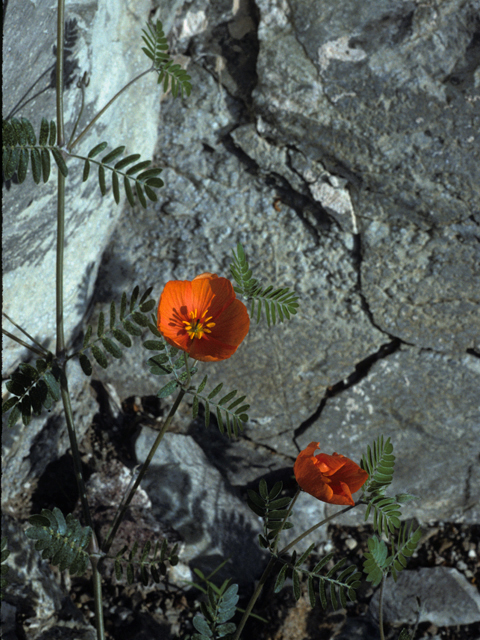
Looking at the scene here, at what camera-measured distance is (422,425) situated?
172 cm

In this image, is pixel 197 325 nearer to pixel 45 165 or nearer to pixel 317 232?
pixel 45 165

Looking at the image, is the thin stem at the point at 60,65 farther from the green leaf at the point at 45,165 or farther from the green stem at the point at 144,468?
the green stem at the point at 144,468

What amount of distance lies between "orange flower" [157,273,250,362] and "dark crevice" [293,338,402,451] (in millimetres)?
776

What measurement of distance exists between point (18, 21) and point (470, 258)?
1.34m

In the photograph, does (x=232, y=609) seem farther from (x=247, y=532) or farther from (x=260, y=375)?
(x=260, y=375)

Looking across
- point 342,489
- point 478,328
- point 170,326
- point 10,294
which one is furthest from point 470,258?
point 10,294

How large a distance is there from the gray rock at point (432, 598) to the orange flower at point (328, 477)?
791mm

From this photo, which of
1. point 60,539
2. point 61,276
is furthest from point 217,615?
point 61,276

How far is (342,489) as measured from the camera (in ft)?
3.38

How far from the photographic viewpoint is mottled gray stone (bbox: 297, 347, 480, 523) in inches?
66.5

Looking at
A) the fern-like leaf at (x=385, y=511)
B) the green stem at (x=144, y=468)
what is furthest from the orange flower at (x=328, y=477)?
the green stem at (x=144, y=468)

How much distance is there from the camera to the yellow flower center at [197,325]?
3.42 ft

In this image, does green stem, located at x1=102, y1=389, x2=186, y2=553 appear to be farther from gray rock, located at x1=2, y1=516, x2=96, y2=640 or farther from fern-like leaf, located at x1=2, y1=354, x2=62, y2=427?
gray rock, located at x1=2, y1=516, x2=96, y2=640

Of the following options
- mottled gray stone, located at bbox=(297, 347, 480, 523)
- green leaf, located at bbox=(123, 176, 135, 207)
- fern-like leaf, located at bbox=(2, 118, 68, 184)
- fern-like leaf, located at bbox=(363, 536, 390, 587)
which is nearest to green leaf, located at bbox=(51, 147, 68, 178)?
Result: fern-like leaf, located at bbox=(2, 118, 68, 184)
